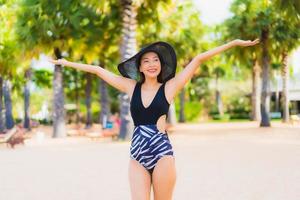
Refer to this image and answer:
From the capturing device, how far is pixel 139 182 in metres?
3.68

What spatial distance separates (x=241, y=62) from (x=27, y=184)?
24.3m

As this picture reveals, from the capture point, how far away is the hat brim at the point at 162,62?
4.03 meters

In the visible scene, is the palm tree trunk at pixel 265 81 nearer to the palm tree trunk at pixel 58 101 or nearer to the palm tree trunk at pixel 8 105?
the palm tree trunk at pixel 58 101

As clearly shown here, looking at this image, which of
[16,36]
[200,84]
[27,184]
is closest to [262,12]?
[16,36]

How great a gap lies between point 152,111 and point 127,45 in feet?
56.9

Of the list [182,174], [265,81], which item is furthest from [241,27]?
[182,174]

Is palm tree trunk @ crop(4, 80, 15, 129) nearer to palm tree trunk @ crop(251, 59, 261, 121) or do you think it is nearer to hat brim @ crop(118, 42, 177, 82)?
palm tree trunk @ crop(251, 59, 261, 121)

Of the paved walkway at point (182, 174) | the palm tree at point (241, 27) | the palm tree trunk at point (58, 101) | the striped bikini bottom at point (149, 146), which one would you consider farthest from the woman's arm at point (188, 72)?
the palm tree at point (241, 27)

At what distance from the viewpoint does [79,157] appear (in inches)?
580

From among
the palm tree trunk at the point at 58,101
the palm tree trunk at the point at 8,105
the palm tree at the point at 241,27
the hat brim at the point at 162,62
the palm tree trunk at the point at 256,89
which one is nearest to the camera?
the hat brim at the point at 162,62

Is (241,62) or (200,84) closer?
(241,62)

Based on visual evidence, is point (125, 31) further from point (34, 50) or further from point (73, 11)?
point (34, 50)

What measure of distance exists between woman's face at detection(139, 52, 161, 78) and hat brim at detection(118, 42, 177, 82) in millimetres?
38

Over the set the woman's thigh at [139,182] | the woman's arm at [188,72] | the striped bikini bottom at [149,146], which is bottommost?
the woman's thigh at [139,182]
